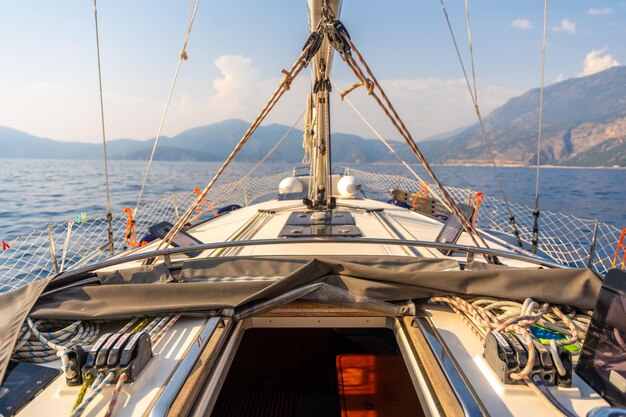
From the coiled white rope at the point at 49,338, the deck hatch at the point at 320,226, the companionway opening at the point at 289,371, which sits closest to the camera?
the coiled white rope at the point at 49,338

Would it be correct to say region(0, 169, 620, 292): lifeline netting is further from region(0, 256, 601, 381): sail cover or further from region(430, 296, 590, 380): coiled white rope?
region(430, 296, 590, 380): coiled white rope

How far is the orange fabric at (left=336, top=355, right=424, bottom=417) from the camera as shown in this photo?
2035mm

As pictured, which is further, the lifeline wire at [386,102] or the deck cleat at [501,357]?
the lifeline wire at [386,102]

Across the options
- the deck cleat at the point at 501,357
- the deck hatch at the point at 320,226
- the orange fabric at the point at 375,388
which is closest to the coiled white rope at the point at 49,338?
the orange fabric at the point at 375,388

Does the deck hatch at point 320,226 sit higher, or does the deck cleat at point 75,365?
the deck hatch at point 320,226

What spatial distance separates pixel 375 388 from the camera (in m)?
2.18

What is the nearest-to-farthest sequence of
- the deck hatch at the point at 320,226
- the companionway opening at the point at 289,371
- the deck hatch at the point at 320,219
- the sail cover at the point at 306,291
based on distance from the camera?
the sail cover at the point at 306,291 < the companionway opening at the point at 289,371 < the deck hatch at the point at 320,226 < the deck hatch at the point at 320,219

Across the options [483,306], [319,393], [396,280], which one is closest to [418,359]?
[396,280]

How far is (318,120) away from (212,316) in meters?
2.94

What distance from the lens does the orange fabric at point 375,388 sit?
204 cm

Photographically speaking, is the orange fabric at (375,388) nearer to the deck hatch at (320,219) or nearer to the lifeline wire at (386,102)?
the lifeline wire at (386,102)

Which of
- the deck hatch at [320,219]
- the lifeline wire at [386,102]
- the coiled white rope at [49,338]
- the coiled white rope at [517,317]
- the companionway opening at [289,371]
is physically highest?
the lifeline wire at [386,102]

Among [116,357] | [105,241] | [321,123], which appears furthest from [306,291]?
[105,241]

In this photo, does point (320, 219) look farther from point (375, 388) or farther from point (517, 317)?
point (517, 317)
